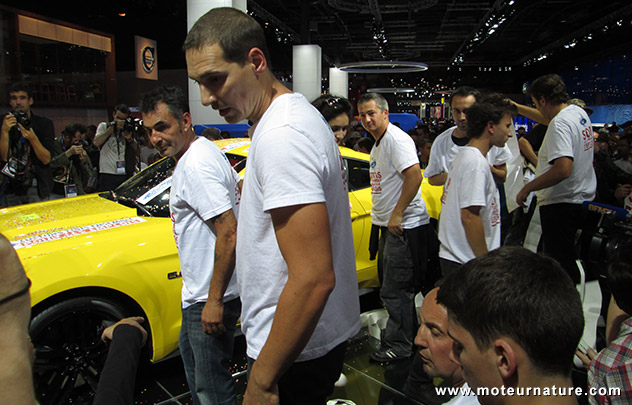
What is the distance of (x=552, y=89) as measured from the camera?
12.8ft

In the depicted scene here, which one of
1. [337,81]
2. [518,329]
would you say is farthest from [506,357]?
[337,81]

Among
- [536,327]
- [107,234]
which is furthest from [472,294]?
[107,234]

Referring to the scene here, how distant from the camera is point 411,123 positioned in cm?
2006

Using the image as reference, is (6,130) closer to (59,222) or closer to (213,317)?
(59,222)

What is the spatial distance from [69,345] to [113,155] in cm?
397

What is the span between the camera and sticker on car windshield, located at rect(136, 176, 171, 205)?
3.61 meters

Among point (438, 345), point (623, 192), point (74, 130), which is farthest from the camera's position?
point (74, 130)

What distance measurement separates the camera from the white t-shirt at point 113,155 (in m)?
6.27

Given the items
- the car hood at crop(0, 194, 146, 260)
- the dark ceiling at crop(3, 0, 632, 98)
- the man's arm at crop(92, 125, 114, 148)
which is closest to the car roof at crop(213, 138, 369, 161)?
the car hood at crop(0, 194, 146, 260)

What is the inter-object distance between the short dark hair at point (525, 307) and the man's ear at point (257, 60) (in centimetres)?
80

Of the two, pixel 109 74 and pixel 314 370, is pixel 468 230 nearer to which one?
pixel 314 370

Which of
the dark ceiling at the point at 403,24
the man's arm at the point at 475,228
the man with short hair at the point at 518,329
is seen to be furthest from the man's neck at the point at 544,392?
the dark ceiling at the point at 403,24

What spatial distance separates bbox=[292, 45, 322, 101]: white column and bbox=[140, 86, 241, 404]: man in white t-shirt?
15.2 m

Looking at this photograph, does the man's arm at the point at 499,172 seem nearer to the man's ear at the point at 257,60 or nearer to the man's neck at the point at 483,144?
the man's neck at the point at 483,144
